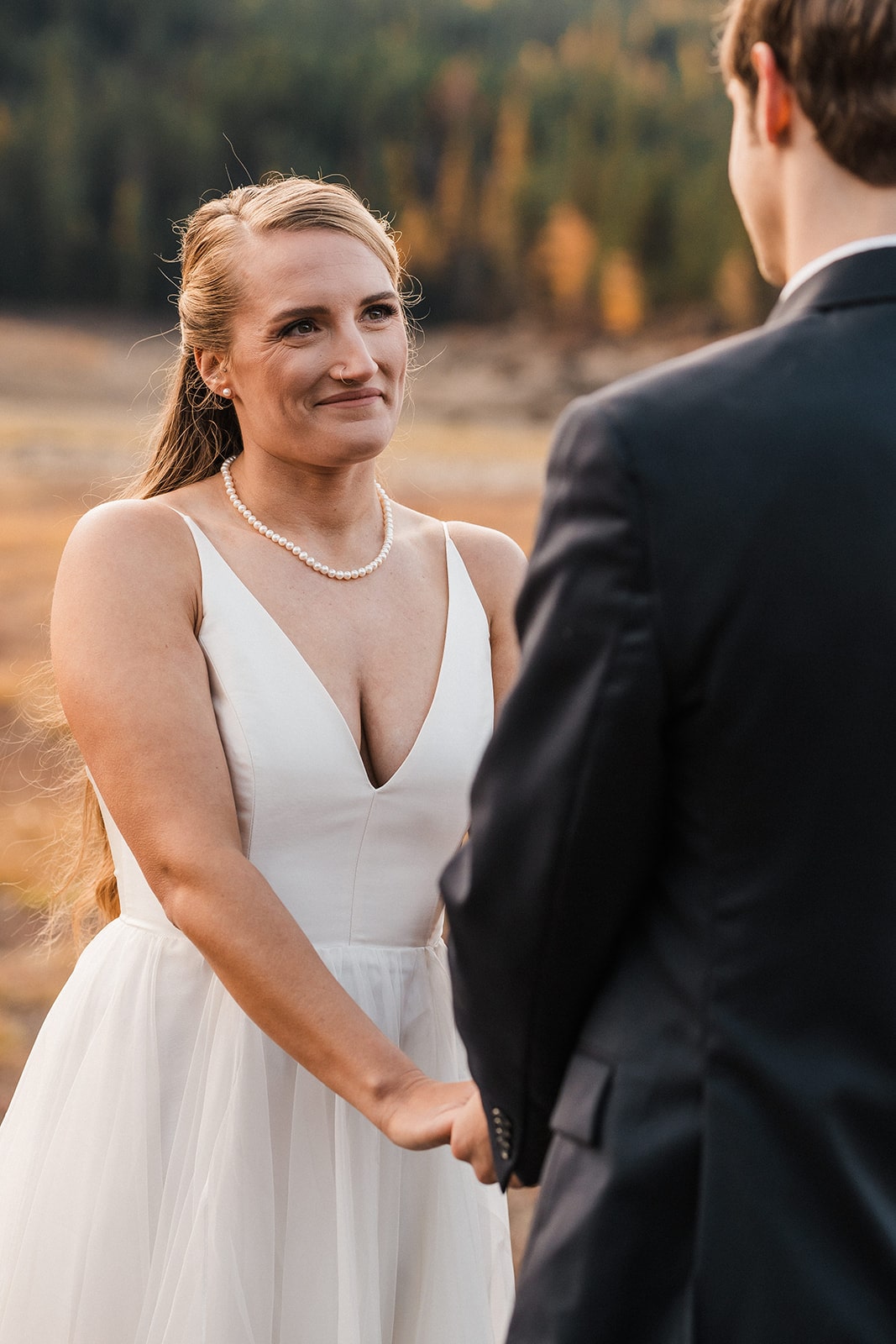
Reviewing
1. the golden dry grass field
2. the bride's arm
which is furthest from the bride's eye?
the golden dry grass field

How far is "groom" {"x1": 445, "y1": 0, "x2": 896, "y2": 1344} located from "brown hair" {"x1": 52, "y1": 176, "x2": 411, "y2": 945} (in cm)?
98

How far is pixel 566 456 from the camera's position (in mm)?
1000

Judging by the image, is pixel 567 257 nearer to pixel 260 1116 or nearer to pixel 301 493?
pixel 301 493

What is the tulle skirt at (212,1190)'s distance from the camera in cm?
172

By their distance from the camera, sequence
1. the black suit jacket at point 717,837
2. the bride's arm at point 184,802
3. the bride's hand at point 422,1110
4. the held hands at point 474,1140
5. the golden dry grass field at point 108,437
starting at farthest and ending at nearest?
the golden dry grass field at point 108,437 → the bride's arm at point 184,802 → the bride's hand at point 422,1110 → the held hands at point 474,1140 → the black suit jacket at point 717,837

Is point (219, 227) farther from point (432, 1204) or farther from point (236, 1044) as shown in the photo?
point (432, 1204)

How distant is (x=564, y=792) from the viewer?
1017mm

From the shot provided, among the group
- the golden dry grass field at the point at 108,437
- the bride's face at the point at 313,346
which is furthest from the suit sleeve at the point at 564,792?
the golden dry grass field at the point at 108,437

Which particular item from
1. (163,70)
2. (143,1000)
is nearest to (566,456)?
(143,1000)

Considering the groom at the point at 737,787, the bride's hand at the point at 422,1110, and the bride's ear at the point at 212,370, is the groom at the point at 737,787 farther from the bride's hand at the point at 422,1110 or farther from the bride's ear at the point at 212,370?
the bride's ear at the point at 212,370

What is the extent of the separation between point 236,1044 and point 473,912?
0.82 m

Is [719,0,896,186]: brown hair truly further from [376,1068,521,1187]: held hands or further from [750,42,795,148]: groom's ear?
[376,1068,521,1187]: held hands

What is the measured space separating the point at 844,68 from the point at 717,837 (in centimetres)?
60

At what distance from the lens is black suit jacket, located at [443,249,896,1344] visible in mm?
953
